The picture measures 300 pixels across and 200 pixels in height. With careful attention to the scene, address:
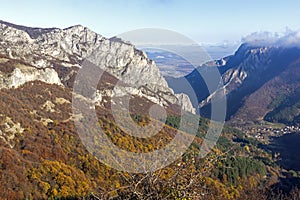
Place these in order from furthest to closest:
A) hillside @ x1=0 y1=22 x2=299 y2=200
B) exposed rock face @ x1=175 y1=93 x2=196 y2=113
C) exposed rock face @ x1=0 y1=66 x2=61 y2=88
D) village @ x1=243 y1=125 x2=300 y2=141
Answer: exposed rock face @ x1=175 y1=93 x2=196 y2=113 → village @ x1=243 y1=125 x2=300 y2=141 → exposed rock face @ x1=0 y1=66 x2=61 y2=88 → hillside @ x1=0 y1=22 x2=299 y2=200

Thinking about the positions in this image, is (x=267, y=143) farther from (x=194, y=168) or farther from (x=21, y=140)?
(x=194, y=168)

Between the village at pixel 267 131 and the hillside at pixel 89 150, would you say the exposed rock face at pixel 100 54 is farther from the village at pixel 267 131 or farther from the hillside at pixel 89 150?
the village at pixel 267 131

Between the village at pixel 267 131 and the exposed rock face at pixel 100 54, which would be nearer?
the exposed rock face at pixel 100 54

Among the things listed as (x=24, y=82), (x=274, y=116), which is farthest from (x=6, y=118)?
(x=274, y=116)

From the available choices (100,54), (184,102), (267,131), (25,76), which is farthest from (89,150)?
(184,102)

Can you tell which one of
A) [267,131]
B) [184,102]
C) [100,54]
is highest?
[100,54]

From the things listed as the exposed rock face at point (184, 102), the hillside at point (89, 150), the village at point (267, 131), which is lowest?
the village at point (267, 131)

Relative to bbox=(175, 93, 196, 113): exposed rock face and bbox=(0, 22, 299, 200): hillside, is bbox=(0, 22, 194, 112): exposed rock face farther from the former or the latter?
bbox=(0, 22, 299, 200): hillside

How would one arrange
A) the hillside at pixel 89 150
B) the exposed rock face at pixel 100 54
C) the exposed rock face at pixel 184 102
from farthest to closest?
the exposed rock face at pixel 184 102 → the exposed rock face at pixel 100 54 → the hillside at pixel 89 150

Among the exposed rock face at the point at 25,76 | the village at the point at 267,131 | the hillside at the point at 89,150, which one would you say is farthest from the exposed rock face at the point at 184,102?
the exposed rock face at the point at 25,76

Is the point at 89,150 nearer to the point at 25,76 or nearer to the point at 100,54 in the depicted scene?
the point at 25,76

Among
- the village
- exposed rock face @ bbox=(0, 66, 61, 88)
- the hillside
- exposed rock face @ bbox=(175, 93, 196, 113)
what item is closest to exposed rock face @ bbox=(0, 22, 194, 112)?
exposed rock face @ bbox=(175, 93, 196, 113)
